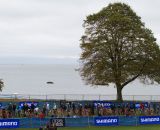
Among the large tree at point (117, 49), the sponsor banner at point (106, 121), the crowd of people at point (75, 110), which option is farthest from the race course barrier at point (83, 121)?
the large tree at point (117, 49)

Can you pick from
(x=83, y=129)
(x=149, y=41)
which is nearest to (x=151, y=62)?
(x=149, y=41)

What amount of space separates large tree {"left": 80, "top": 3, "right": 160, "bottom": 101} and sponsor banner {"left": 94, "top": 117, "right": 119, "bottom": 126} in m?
17.4

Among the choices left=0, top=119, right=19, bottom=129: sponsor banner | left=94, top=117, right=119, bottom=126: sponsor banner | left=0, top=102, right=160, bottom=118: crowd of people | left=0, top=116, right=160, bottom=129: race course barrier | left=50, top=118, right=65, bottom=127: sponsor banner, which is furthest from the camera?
left=0, top=102, right=160, bottom=118: crowd of people

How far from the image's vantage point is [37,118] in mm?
40531

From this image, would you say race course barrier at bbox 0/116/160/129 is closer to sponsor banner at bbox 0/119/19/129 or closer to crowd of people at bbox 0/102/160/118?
sponsor banner at bbox 0/119/19/129

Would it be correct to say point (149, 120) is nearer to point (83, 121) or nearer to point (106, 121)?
point (106, 121)

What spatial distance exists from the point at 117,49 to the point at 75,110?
18032 millimetres

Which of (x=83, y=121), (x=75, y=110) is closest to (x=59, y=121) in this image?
(x=83, y=121)

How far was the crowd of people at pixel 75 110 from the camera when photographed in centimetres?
4369

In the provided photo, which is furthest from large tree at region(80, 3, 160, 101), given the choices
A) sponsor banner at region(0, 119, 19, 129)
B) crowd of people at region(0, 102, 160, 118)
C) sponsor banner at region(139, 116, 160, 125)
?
sponsor banner at region(0, 119, 19, 129)

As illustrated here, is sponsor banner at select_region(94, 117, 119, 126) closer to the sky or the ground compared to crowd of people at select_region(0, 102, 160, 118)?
closer to the ground

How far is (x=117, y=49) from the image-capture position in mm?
62688

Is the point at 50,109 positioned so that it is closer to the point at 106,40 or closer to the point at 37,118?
the point at 37,118

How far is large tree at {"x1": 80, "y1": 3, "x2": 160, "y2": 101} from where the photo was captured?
6197cm
